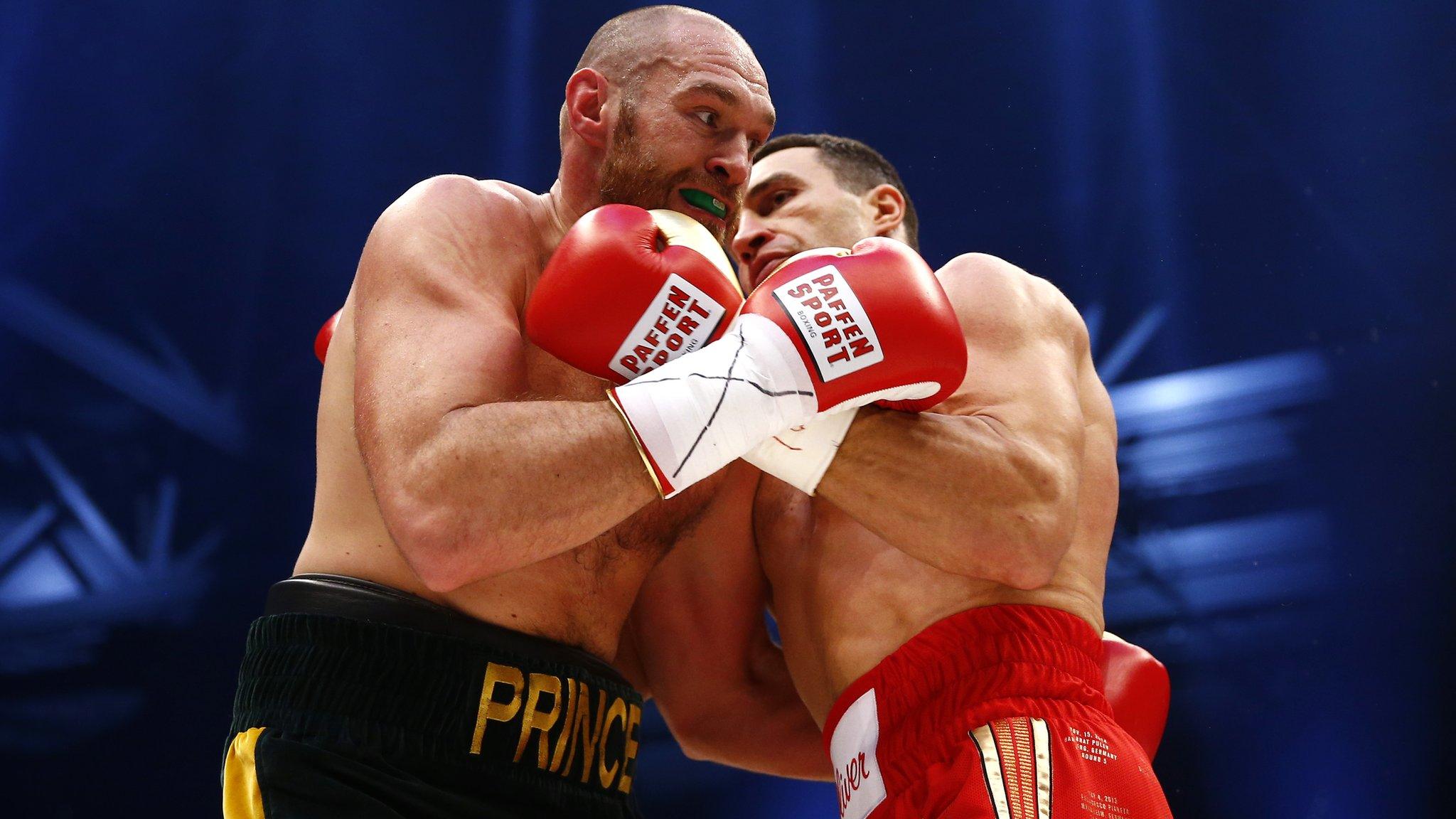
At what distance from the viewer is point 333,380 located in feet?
5.39

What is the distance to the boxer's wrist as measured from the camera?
1.45 metres

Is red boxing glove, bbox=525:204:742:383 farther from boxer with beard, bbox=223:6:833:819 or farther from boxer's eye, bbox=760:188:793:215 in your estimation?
boxer's eye, bbox=760:188:793:215

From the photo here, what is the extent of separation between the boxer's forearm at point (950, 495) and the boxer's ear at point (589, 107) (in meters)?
0.75

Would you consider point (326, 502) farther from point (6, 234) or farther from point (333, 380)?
point (6, 234)

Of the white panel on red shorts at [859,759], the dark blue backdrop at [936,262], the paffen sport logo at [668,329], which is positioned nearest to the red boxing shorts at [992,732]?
the white panel on red shorts at [859,759]

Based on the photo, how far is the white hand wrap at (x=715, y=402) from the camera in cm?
131

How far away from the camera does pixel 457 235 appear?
1.58 metres

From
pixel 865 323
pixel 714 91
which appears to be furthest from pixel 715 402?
pixel 714 91

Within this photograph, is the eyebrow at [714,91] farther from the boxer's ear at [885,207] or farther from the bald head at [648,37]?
the boxer's ear at [885,207]

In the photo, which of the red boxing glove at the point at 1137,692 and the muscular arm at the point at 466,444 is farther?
the red boxing glove at the point at 1137,692

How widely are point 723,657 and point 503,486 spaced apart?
0.91m

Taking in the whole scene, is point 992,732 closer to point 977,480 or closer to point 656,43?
point 977,480

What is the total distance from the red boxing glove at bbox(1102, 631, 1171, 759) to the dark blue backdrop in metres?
1.64

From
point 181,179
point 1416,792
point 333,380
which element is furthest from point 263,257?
point 1416,792
